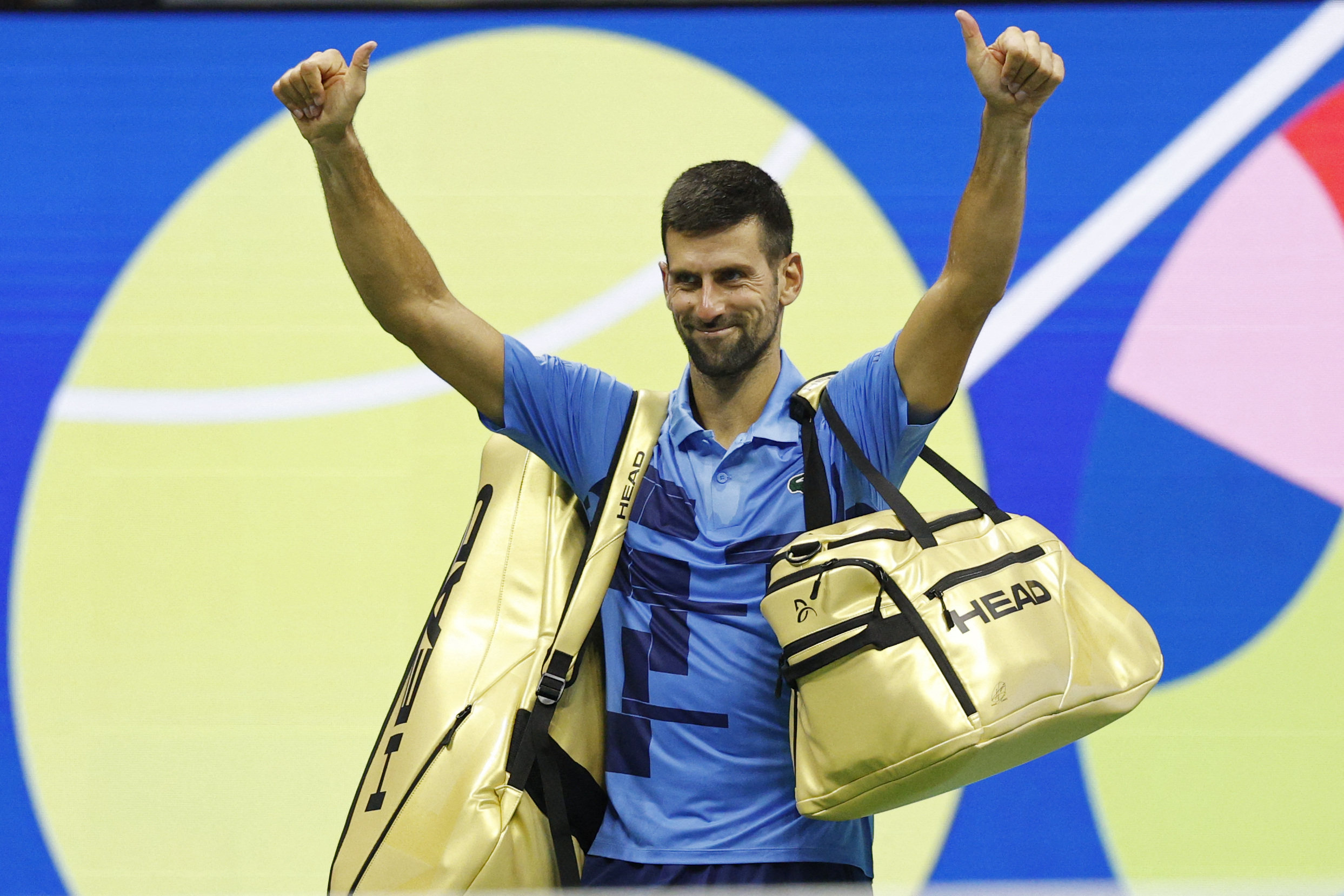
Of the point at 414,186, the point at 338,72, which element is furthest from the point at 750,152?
the point at 338,72

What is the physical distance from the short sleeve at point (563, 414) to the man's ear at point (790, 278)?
10.5 inches

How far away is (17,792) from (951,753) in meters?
1.86

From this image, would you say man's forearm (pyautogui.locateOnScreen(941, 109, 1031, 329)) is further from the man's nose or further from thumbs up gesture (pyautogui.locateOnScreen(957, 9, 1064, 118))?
the man's nose

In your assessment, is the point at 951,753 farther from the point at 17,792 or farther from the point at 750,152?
the point at 17,792

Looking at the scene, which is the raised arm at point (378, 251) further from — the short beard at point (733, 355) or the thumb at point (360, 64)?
the short beard at point (733, 355)

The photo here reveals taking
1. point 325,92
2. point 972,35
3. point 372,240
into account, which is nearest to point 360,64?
point 325,92

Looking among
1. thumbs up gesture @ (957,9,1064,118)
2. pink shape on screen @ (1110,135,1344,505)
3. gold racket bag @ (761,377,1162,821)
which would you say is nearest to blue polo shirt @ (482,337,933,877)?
gold racket bag @ (761,377,1162,821)

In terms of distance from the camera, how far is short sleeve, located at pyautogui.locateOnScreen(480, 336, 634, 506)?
67.2 inches

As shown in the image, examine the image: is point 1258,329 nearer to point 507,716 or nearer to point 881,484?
point 881,484

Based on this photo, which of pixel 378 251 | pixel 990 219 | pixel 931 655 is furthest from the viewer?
pixel 378 251

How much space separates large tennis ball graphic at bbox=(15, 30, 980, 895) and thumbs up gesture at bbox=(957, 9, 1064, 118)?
0.88 m

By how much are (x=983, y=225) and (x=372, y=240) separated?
0.78m

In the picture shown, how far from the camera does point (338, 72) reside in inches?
62.5

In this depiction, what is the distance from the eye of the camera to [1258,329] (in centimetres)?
236
